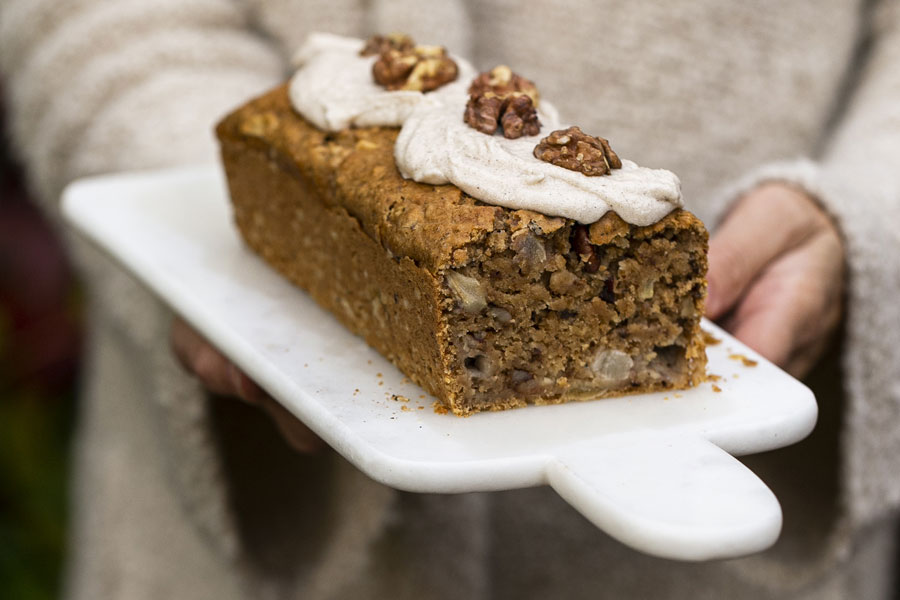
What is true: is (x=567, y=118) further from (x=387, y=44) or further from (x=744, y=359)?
(x=744, y=359)

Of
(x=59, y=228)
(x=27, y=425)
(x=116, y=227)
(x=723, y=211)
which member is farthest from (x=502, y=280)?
(x=27, y=425)

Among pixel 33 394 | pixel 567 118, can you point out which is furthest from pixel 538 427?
pixel 33 394

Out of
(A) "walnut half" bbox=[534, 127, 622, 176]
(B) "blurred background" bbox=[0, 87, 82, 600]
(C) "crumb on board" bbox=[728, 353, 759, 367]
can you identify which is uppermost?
(A) "walnut half" bbox=[534, 127, 622, 176]

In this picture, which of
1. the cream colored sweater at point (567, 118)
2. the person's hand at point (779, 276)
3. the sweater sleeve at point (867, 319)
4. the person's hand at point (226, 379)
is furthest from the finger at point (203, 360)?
the sweater sleeve at point (867, 319)

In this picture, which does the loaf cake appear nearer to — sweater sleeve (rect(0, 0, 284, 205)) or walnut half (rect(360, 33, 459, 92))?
walnut half (rect(360, 33, 459, 92))

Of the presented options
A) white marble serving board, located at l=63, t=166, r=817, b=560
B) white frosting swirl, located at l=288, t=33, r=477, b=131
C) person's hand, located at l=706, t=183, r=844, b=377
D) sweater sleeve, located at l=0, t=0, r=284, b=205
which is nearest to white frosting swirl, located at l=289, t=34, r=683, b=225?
white frosting swirl, located at l=288, t=33, r=477, b=131
